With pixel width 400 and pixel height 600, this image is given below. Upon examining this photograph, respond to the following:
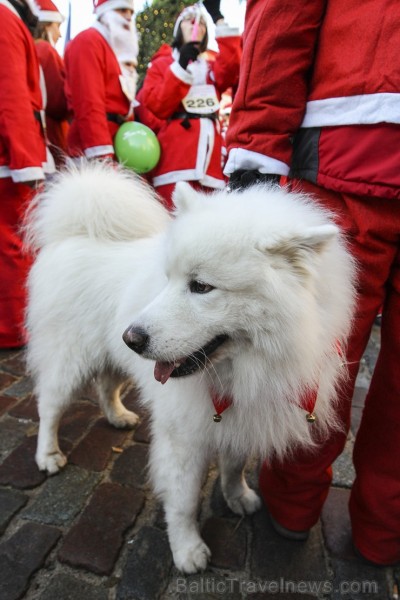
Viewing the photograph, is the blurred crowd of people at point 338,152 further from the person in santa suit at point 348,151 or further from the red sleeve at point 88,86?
the red sleeve at point 88,86

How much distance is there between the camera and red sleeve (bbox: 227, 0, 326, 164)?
4.43ft

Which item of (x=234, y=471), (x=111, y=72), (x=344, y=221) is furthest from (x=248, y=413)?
(x=111, y=72)

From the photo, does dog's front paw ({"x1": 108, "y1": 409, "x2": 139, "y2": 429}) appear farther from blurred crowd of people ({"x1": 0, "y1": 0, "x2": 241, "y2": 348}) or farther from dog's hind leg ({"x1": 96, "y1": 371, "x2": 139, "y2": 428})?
blurred crowd of people ({"x1": 0, "y1": 0, "x2": 241, "y2": 348})

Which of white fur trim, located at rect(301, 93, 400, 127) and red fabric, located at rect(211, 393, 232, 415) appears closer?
white fur trim, located at rect(301, 93, 400, 127)

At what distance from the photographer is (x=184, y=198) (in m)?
1.46

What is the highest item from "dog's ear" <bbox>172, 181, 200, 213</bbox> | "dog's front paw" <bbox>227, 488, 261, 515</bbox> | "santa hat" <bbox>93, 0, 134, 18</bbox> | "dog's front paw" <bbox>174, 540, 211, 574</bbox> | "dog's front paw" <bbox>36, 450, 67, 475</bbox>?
"santa hat" <bbox>93, 0, 134, 18</bbox>

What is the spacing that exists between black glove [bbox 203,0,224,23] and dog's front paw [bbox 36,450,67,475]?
3.70m

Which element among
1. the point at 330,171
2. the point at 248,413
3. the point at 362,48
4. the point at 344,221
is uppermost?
the point at 362,48

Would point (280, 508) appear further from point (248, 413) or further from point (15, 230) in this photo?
point (15, 230)

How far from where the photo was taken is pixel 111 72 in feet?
11.5

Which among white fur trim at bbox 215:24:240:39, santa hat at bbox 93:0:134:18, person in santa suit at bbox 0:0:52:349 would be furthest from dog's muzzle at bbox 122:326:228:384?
santa hat at bbox 93:0:134:18

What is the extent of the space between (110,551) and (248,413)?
912mm

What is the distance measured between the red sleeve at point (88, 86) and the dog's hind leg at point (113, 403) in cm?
208

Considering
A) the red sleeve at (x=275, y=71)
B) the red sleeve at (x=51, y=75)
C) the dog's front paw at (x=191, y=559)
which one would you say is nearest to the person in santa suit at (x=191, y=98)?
the red sleeve at (x=51, y=75)
